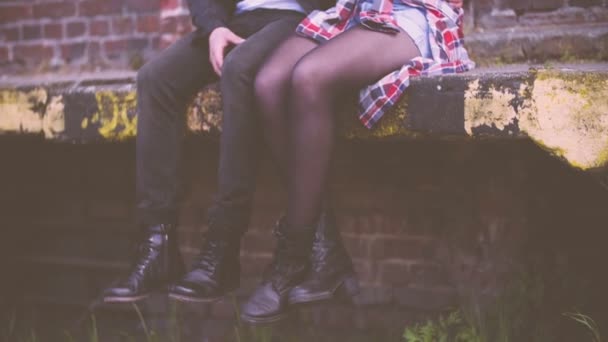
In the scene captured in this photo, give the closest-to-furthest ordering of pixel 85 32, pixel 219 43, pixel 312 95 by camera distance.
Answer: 1. pixel 312 95
2. pixel 219 43
3. pixel 85 32

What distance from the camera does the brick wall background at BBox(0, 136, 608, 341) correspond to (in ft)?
6.31

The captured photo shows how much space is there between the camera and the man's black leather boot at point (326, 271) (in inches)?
55.8

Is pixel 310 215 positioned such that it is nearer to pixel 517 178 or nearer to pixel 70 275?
pixel 517 178

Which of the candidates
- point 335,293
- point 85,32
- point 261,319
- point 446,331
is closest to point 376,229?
point 446,331

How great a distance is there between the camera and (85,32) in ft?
7.80

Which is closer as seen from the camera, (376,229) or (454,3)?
(454,3)

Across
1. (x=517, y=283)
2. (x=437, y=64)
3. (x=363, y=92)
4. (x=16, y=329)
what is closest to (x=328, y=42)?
(x=363, y=92)

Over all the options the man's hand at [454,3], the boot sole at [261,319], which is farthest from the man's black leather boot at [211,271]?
the man's hand at [454,3]

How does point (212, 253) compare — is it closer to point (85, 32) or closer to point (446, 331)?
point (446, 331)

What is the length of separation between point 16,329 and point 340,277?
1.44 m

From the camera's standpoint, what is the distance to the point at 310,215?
1401 millimetres

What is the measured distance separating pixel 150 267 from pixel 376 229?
87cm

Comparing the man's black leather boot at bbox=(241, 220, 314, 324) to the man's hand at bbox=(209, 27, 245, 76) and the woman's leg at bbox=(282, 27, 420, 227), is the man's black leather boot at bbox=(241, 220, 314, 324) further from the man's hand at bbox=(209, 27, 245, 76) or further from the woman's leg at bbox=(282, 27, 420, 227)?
the man's hand at bbox=(209, 27, 245, 76)

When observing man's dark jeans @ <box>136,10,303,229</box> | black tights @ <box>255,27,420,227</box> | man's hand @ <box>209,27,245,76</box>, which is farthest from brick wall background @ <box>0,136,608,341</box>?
black tights @ <box>255,27,420,227</box>
